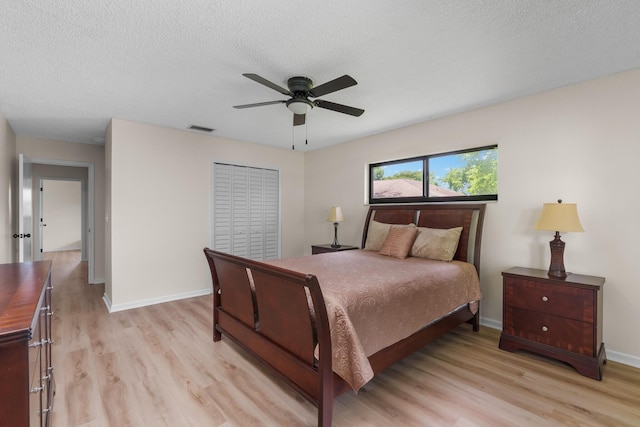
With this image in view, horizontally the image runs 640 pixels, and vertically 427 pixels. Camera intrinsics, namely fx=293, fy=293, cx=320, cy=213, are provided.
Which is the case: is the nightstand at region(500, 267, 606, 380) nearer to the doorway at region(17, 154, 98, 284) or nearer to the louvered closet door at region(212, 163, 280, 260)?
the louvered closet door at region(212, 163, 280, 260)

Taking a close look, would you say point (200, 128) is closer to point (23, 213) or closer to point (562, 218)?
point (23, 213)

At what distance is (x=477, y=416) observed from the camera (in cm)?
181

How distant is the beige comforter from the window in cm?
100

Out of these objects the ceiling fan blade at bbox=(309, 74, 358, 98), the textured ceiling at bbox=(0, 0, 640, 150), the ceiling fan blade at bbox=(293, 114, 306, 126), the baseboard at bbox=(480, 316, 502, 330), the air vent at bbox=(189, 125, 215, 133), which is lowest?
the baseboard at bbox=(480, 316, 502, 330)

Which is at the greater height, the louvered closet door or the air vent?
the air vent

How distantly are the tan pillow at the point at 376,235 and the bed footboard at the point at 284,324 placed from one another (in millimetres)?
1986

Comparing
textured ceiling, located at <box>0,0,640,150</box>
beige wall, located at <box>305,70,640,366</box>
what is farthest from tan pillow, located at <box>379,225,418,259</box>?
textured ceiling, located at <box>0,0,640,150</box>

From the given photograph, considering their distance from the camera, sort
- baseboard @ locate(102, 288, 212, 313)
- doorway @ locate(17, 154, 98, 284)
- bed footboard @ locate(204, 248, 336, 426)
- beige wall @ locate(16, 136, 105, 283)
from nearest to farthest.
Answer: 1. bed footboard @ locate(204, 248, 336, 426)
2. baseboard @ locate(102, 288, 212, 313)
3. beige wall @ locate(16, 136, 105, 283)
4. doorway @ locate(17, 154, 98, 284)

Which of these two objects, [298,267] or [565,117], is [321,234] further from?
[565,117]

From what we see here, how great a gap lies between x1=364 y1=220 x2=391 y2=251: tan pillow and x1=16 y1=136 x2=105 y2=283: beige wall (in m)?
4.49

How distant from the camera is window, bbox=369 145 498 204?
11.0 feet

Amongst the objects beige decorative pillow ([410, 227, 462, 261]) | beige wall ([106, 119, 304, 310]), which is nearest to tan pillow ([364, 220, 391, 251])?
beige decorative pillow ([410, 227, 462, 261])

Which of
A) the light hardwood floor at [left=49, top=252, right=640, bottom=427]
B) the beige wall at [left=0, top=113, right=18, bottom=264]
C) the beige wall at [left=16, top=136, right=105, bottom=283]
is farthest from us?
the beige wall at [left=16, top=136, right=105, bottom=283]

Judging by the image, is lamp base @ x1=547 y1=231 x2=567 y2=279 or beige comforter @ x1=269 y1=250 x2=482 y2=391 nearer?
beige comforter @ x1=269 y1=250 x2=482 y2=391
